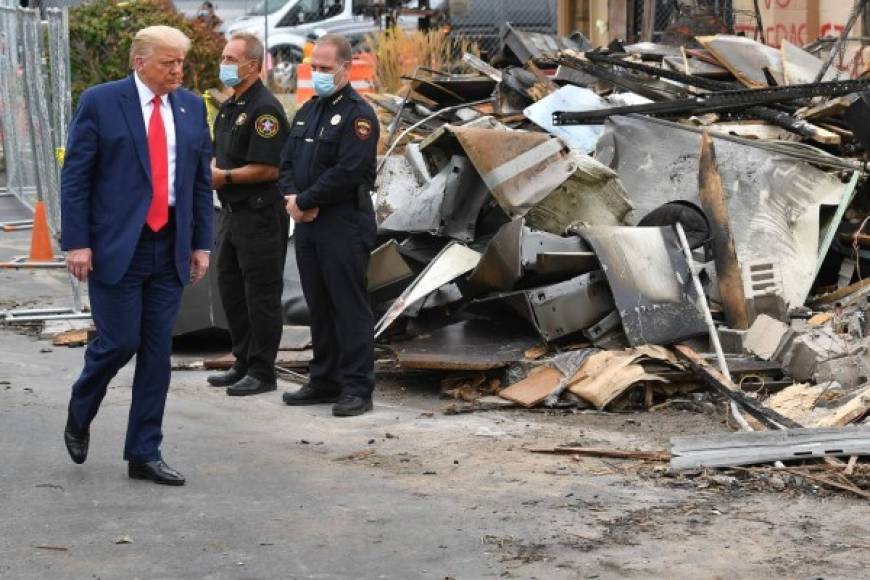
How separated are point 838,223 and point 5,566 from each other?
610 centimetres

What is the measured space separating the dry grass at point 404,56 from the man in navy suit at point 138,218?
39.8 feet

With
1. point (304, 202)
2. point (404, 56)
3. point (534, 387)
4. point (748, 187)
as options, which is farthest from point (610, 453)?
point (404, 56)

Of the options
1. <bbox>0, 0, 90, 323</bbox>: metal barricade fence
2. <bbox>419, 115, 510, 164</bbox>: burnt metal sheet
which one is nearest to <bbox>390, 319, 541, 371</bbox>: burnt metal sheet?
<bbox>419, 115, 510, 164</bbox>: burnt metal sheet

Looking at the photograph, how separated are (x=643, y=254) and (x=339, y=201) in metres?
1.89

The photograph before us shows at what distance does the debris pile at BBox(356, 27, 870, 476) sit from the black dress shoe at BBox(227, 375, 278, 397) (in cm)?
70

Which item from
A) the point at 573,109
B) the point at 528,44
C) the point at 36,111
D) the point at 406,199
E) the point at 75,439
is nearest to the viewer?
the point at 75,439

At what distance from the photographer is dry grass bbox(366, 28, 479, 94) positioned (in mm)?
19062

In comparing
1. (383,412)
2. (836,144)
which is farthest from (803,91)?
(383,412)

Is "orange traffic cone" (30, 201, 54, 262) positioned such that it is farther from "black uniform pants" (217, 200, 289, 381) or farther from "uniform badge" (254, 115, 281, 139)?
"uniform badge" (254, 115, 281, 139)

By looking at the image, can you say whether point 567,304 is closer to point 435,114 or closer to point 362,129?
point 362,129

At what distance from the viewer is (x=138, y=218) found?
21.3 ft

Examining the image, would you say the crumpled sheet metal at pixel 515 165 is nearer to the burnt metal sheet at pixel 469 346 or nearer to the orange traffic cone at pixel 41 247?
the burnt metal sheet at pixel 469 346

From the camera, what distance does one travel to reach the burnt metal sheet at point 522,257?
8.76m

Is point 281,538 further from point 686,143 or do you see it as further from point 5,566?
point 686,143
